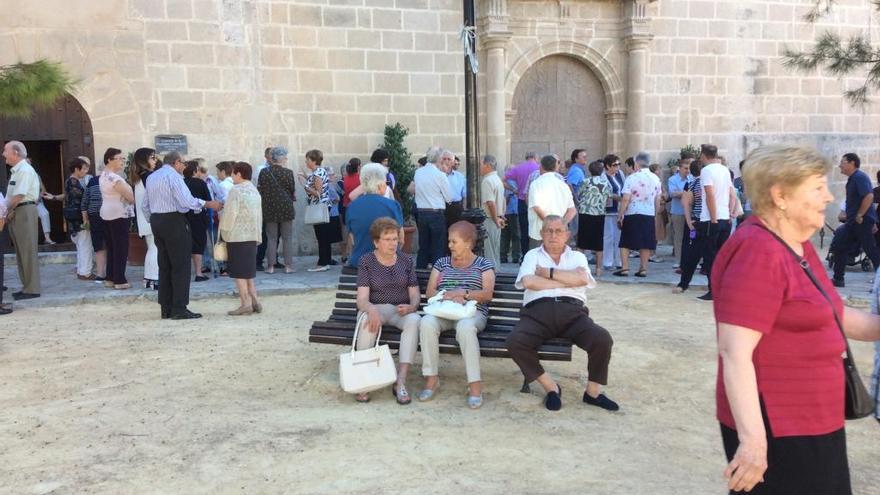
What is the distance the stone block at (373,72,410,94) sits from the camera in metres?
13.3

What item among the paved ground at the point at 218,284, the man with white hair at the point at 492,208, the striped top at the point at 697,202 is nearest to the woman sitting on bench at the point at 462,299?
the paved ground at the point at 218,284

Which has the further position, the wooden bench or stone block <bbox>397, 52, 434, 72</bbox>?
stone block <bbox>397, 52, 434, 72</bbox>

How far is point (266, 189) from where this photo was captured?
1083 cm

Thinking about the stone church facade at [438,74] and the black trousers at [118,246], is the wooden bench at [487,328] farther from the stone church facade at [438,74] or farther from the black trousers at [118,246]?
the stone church facade at [438,74]

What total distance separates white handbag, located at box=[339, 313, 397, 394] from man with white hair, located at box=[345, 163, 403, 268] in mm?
1363

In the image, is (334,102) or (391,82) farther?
(391,82)

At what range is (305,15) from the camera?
505 inches

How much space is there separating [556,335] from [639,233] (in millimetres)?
5522

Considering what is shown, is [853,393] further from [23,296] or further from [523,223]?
[523,223]

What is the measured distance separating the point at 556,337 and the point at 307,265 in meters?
7.13

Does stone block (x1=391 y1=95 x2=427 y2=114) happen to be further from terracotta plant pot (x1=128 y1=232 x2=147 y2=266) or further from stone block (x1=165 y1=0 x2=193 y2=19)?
terracotta plant pot (x1=128 y1=232 x2=147 y2=266)

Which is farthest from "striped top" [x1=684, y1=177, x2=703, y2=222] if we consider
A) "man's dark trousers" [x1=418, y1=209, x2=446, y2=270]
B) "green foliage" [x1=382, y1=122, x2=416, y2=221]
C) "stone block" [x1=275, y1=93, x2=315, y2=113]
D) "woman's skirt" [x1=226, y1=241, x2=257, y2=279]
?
"stone block" [x1=275, y1=93, x2=315, y2=113]

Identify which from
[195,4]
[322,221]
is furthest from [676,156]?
[195,4]

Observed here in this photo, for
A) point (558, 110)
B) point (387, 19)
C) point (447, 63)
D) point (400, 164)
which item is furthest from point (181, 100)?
Result: point (558, 110)
